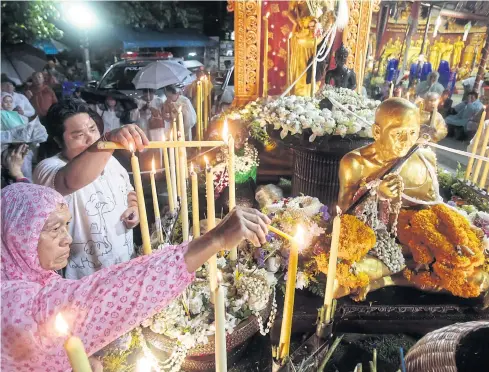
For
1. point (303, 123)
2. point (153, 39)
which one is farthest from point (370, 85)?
point (303, 123)

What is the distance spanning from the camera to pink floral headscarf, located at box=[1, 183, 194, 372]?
3.02 feet

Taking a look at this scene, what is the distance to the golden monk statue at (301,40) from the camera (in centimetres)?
472

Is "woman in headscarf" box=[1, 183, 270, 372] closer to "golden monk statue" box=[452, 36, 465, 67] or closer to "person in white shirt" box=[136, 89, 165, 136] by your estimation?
"person in white shirt" box=[136, 89, 165, 136]

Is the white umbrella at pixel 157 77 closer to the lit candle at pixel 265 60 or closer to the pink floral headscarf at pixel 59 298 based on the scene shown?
the lit candle at pixel 265 60

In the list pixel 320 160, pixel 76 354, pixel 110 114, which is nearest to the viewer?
pixel 76 354

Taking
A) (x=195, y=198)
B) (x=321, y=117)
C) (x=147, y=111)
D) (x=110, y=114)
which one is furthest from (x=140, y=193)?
(x=110, y=114)

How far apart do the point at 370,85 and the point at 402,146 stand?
38.7ft

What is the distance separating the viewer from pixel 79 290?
96 centimetres

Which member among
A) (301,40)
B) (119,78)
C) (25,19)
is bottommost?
(119,78)

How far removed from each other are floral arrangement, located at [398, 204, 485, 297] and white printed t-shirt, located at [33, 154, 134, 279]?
1605 millimetres

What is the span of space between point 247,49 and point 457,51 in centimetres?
1145

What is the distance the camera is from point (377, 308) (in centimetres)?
194

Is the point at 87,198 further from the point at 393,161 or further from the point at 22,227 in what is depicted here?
the point at 393,161

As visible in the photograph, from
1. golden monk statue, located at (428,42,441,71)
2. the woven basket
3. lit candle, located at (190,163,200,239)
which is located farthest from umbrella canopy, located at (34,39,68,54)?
the woven basket
